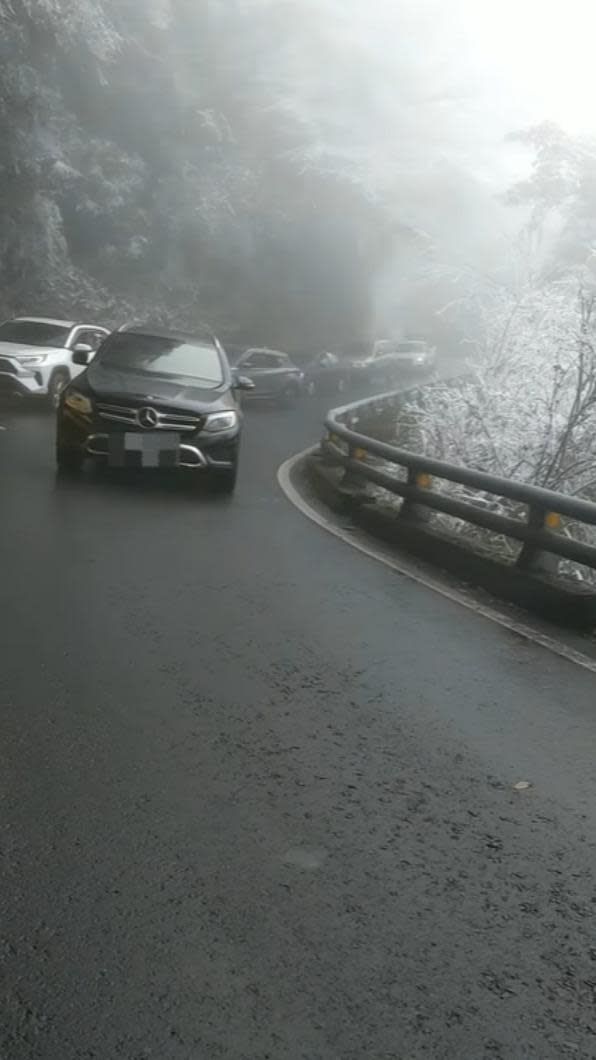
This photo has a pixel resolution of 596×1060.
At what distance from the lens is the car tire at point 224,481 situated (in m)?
12.9

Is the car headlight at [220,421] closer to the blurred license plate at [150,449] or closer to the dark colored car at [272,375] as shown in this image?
the blurred license plate at [150,449]

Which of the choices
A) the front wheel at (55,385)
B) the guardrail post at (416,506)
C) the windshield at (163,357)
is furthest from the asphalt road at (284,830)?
the front wheel at (55,385)

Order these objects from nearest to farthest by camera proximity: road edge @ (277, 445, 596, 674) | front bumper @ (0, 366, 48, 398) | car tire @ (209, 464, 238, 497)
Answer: road edge @ (277, 445, 596, 674), car tire @ (209, 464, 238, 497), front bumper @ (0, 366, 48, 398)

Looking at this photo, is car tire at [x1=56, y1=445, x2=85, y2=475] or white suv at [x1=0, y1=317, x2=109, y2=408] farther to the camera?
white suv at [x1=0, y1=317, x2=109, y2=408]

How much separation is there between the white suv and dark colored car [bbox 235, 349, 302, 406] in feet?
23.4

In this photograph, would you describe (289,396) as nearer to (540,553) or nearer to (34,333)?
(34,333)

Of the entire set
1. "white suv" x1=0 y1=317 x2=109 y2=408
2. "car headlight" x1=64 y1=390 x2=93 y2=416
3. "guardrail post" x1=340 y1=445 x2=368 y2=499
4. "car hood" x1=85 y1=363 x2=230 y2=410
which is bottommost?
"white suv" x1=0 y1=317 x2=109 y2=408

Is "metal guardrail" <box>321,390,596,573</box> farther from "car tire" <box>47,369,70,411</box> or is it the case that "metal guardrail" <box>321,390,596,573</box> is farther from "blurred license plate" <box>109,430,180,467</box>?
"car tire" <box>47,369,70,411</box>

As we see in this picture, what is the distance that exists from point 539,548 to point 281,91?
60347 mm

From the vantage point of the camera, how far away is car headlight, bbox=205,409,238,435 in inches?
507

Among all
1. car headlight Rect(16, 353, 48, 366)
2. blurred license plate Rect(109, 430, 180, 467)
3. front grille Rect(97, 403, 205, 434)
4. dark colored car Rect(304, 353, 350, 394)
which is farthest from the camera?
dark colored car Rect(304, 353, 350, 394)

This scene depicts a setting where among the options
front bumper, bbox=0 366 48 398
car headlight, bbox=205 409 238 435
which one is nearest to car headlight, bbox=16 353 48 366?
front bumper, bbox=0 366 48 398

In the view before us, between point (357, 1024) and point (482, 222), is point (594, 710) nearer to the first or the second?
point (357, 1024)

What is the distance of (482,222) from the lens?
68125 mm
